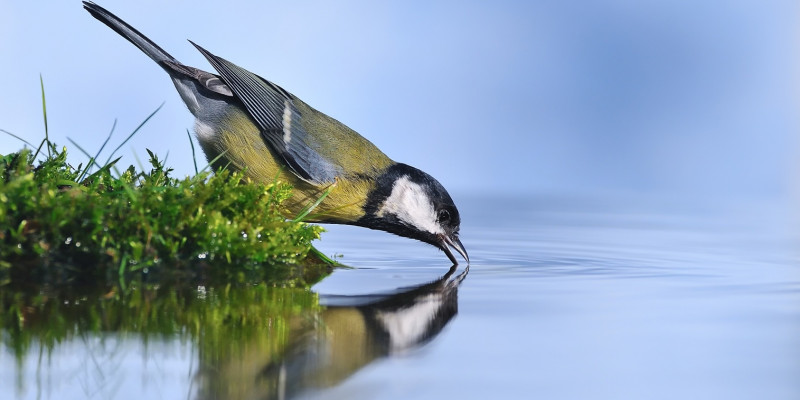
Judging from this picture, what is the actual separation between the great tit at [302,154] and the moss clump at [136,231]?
0.79m

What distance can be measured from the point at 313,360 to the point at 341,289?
1.19 meters

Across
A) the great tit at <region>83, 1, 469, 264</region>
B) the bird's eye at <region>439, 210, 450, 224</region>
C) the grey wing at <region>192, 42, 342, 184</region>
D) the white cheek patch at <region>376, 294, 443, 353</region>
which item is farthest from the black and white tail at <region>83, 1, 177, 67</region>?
the white cheek patch at <region>376, 294, 443, 353</region>

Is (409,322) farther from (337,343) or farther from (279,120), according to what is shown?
(279,120)

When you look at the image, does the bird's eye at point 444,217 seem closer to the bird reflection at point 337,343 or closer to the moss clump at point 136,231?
the moss clump at point 136,231

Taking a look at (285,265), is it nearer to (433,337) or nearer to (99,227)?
(99,227)

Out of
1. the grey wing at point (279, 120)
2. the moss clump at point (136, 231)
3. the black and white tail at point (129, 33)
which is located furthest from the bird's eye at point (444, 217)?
the black and white tail at point (129, 33)

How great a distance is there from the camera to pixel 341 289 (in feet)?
10.5

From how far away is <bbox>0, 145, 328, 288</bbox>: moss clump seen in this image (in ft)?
9.37

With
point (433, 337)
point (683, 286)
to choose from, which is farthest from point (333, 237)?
point (433, 337)

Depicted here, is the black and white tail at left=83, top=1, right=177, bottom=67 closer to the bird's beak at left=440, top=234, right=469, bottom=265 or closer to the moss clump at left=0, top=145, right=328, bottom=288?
the moss clump at left=0, top=145, right=328, bottom=288

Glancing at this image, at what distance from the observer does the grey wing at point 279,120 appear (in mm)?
4352

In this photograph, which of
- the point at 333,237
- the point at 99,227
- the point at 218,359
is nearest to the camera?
the point at 218,359

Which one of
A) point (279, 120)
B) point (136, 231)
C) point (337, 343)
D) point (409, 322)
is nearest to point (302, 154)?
point (279, 120)

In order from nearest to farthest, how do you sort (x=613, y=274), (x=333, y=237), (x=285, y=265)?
(x=285, y=265), (x=613, y=274), (x=333, y=237)
